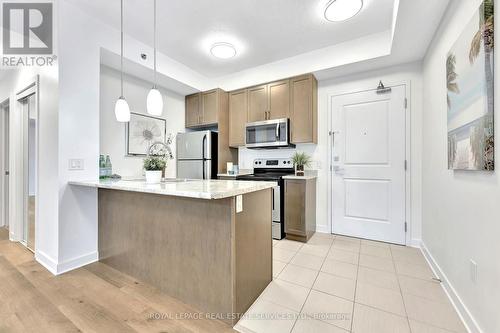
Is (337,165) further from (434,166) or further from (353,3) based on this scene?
(353,3)

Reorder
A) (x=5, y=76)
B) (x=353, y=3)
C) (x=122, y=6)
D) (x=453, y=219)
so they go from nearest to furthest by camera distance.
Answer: (x=453, y=219) → (x=353, y=3) → (x=122, y=6) → (x=5, y=76)

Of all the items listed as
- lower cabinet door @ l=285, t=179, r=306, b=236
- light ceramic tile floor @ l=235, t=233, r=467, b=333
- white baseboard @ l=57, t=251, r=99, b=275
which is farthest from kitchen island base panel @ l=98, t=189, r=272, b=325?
lower cabinet door @ l=285, t=179, r=306, b=236

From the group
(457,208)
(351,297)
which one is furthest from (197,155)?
(457,208)

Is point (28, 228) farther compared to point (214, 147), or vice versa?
point (214, 147)

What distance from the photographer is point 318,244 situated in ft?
9.25

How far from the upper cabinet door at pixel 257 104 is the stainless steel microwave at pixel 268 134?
134mm

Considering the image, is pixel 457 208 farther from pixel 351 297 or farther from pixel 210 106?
pixel 210 106

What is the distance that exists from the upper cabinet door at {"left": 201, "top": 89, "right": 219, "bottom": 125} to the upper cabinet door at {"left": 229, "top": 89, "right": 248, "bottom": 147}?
280mm

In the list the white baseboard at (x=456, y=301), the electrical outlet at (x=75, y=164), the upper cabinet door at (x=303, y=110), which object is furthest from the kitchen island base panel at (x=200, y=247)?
the upper cabinet door at (x=303, y=110)

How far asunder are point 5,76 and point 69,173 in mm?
2569

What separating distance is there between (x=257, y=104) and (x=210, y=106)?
0.88 meters

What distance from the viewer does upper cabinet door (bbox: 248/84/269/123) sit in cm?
345

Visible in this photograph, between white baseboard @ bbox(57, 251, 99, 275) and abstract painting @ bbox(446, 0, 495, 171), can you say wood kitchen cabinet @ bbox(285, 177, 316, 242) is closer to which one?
abstract painting @ bbox(446, 0, 495, 171)

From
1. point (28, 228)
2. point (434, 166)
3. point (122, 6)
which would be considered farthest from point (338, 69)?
point (28, 228)
